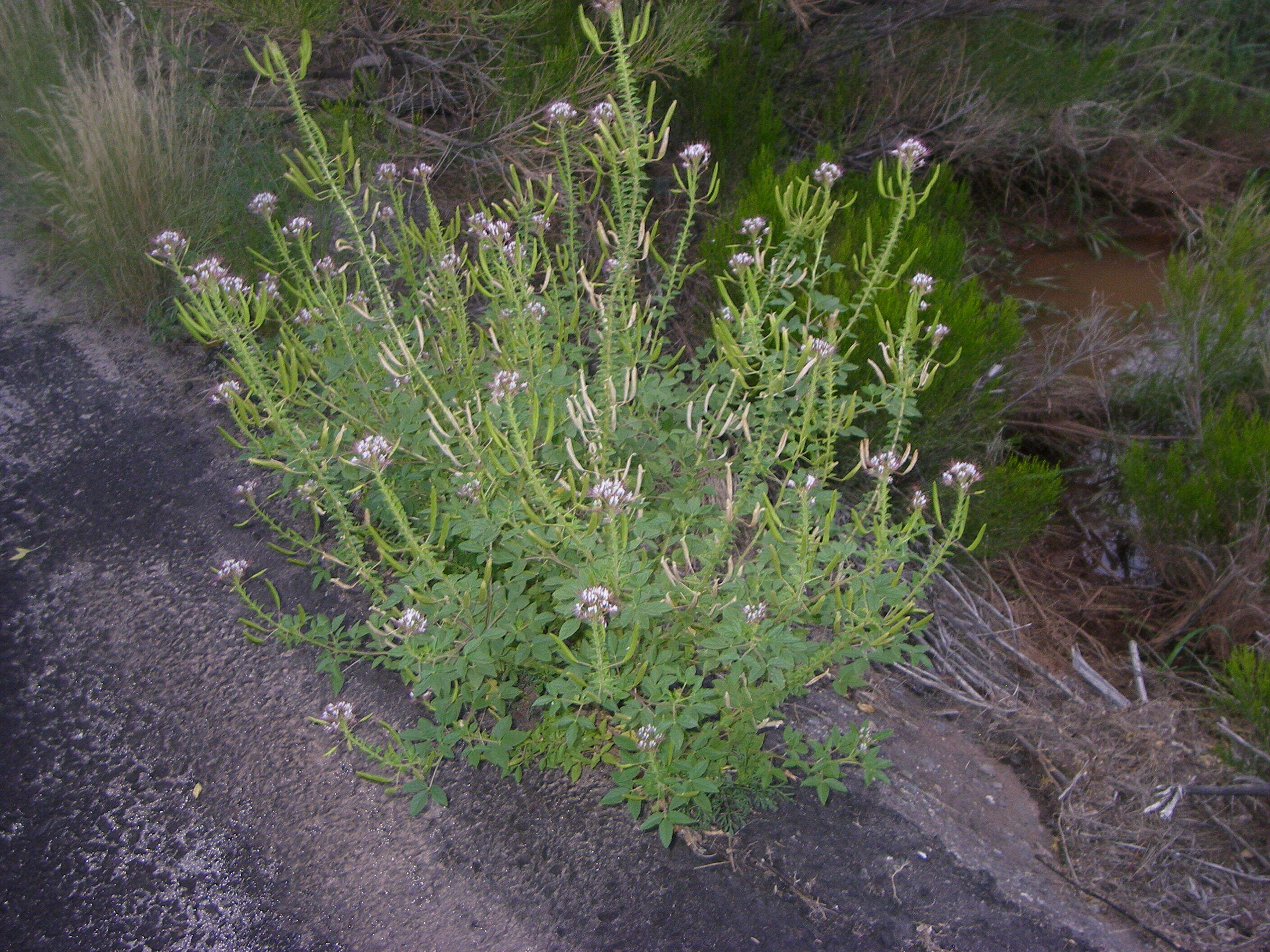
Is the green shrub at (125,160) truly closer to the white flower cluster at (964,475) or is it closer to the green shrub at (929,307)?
the green shrub at (929,307)

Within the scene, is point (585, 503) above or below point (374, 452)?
below

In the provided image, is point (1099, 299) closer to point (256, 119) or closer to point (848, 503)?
point (848, 503)

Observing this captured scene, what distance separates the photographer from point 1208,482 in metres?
3.10

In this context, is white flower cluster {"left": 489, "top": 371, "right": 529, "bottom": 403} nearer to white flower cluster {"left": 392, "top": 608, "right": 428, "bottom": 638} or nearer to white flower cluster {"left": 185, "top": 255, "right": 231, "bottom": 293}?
white flower cluster {"left": 392, "top": 608, "right": 428, "bottom": 638}

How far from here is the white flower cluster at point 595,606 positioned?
1536mm

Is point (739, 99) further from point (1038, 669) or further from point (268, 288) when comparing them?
point (1038, 669)

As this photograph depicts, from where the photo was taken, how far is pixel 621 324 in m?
2.29

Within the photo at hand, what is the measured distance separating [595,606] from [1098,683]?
199 centimetres

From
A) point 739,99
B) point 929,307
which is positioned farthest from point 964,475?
point 739,99

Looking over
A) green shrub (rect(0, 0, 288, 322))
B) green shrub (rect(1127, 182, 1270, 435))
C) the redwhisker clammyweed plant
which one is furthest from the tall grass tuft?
green shrub (rect(1127, 182, 1270, 435))

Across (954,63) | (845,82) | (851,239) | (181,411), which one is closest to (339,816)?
(181,411)

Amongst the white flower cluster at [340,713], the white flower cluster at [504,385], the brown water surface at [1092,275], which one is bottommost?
the brown water surface at [1092,275]

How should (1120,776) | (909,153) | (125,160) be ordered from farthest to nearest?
(125,160) → (1120,776) → (909,153)

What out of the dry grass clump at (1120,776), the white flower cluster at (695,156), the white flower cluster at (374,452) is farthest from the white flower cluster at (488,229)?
the dry grass clump at (1120,776)
